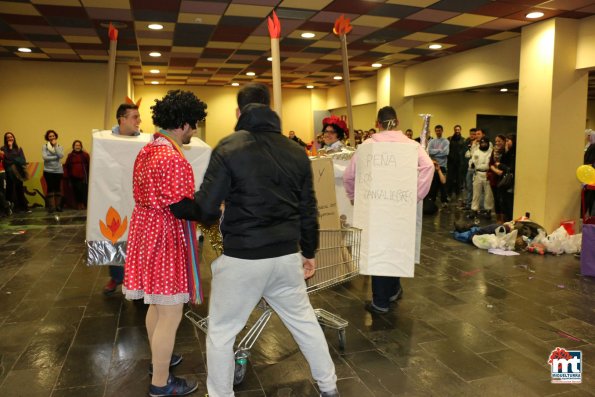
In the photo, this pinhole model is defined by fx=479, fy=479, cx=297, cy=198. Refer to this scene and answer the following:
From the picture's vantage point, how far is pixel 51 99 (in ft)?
32.7

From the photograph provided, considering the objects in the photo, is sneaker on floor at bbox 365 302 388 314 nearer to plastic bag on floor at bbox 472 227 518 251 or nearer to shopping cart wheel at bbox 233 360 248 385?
shopping cart wheel at bbox 233 360 248 385

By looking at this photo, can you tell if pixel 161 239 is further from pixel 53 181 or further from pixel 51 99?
pixel 51 99

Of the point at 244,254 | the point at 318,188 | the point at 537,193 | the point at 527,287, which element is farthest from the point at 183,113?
the point at 537,193

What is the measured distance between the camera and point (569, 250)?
549cm

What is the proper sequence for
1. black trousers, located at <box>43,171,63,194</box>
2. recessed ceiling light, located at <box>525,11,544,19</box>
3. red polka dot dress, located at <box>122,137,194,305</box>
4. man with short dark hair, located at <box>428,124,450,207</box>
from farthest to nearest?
man with short dark hair, located at <box>428,124,450,207</box> → black trousers, located at <box>43,171,63,194</box> → recessed ceiling light, located at <box>525,11,544,19</box> → red polka dot dress, located at <box>122,137,194,305</box>

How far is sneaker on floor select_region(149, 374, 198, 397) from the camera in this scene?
90.7 inches

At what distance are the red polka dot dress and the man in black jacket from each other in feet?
0.59

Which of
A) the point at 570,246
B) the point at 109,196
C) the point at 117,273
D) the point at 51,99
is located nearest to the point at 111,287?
the point at 117,273

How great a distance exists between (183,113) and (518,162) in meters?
6.06

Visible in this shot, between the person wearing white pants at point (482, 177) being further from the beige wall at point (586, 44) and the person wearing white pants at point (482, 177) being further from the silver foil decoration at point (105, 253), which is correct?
the silver foil decoration at point (105, 253)

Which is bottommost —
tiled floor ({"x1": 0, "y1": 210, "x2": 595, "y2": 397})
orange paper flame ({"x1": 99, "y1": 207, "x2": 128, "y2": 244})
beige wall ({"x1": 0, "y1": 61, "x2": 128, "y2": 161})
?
tiled floor ({"x1": 0, "y1": 210, "x2": 595, "y2": 397})

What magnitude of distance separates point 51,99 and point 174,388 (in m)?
9.37

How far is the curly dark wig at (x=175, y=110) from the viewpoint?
6.99 ft

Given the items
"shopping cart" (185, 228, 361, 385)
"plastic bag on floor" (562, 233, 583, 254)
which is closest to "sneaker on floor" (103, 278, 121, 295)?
"shopping cart" (185, 228, 361, 385)
